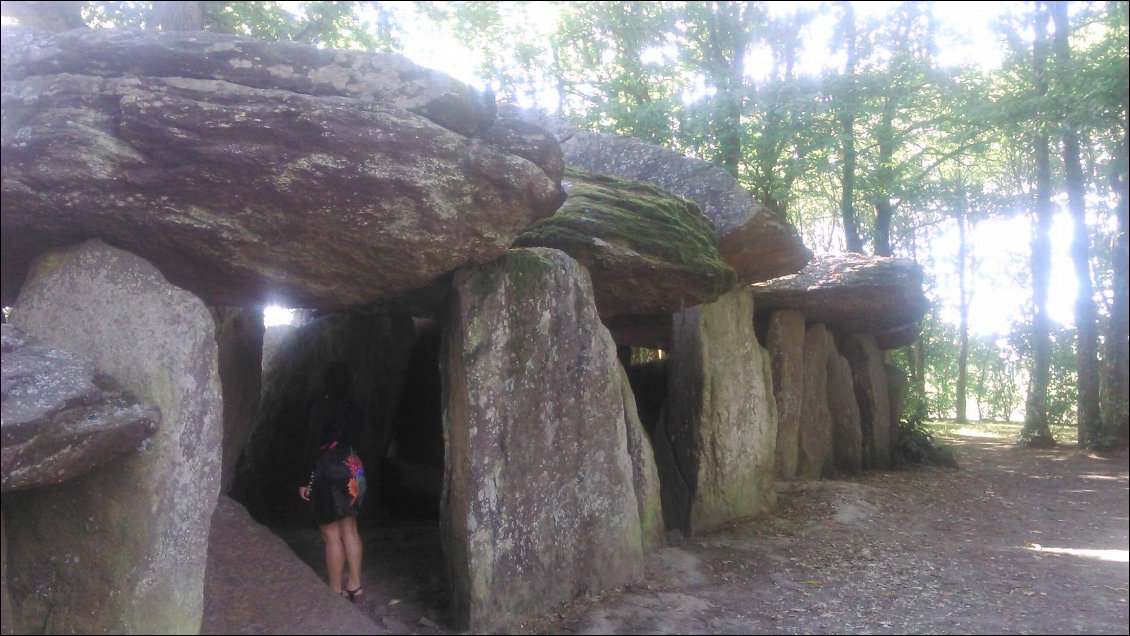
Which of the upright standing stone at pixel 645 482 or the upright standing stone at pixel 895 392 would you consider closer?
the upright standing stone at pixel 645 482

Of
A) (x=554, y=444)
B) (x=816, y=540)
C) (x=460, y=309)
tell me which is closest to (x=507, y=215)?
(x=460, y=309)

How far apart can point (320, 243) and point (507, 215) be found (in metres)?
1.17

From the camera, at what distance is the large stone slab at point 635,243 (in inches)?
266

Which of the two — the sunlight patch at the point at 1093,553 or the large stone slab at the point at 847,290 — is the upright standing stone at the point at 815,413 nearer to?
the large stone slab at the point at 847,290

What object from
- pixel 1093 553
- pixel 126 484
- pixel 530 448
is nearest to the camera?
pixel 126 484

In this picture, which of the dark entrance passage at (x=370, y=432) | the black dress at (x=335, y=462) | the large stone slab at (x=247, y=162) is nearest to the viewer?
Result: the large stone slab at (x=247, y=162)

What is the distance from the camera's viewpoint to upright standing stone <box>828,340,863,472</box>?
1355 centimetres

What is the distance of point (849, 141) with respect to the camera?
13.0 m

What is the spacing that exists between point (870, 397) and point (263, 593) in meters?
11.6

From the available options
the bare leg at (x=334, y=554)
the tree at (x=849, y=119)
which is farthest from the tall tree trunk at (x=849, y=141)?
the bare leg at (x=334, y=554)

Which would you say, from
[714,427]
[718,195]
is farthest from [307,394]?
[718,195]

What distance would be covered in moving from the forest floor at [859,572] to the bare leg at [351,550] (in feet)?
0.61

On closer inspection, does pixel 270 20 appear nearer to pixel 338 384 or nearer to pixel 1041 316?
pixel 338 384

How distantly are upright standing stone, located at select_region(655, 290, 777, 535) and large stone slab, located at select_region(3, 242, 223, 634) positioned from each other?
520cm
